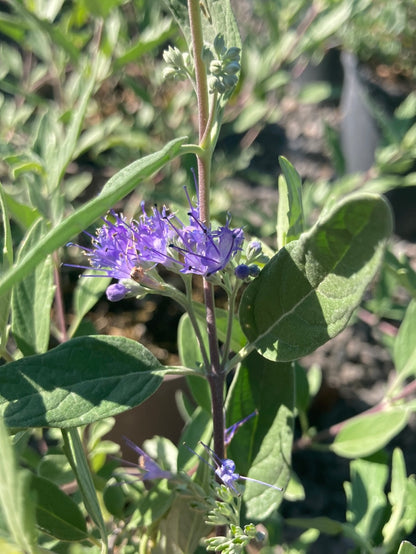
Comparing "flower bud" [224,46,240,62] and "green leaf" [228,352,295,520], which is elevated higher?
"flower bud" [224,46,240,62]

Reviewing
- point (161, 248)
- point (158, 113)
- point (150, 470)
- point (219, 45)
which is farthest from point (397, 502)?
point (158, 113)

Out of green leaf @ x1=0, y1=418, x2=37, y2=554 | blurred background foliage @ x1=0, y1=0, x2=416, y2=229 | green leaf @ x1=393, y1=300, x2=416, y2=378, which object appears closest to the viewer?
green leaf @ x1=0, y1=418, x2=37, y2=554

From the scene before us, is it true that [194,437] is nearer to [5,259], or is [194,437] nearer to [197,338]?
[197,338]

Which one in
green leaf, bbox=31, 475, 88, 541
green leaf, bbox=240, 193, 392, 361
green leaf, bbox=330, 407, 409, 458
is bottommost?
green leaf, bbox=330, 407, 409, 458

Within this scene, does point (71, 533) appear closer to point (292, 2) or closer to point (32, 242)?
point (32, 242)

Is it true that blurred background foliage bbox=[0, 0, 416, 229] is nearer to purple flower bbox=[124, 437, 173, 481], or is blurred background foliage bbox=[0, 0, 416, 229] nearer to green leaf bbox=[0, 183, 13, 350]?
green leaf bbox=[0, 183, 13, 350]

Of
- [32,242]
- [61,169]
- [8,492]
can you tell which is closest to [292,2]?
[61,169]

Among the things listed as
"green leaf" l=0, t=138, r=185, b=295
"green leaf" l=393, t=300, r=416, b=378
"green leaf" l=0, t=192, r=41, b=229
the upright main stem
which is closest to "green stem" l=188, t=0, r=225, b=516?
the upright main stem
